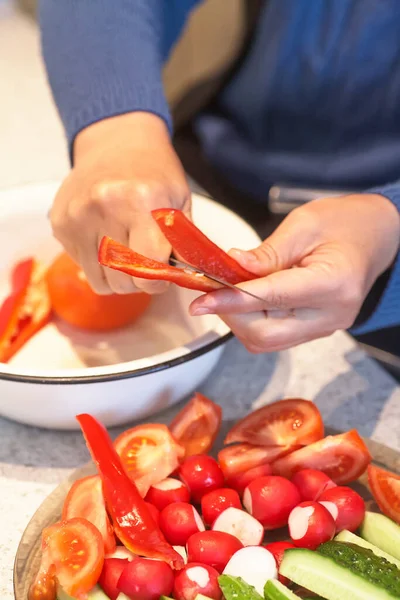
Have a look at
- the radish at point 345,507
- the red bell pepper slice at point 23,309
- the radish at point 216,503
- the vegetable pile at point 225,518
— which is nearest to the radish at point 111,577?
the vegetable pile at point 225,518

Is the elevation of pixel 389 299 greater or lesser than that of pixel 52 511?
greater

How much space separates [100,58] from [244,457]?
22.5 inches

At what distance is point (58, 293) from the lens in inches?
37.1

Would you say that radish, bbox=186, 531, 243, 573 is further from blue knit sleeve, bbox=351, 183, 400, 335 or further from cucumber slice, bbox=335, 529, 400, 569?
blue knit sleeve, bbox=351, 183, 400, 335

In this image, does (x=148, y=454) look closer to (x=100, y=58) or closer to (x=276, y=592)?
(x=276, y=592)

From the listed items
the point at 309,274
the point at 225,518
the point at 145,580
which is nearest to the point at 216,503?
the point at 225,518

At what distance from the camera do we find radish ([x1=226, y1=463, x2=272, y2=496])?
0.69 metres

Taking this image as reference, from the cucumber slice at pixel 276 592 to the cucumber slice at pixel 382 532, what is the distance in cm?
13

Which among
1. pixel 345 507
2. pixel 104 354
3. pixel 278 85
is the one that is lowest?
pixel 104 354

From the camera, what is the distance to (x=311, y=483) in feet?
2.22

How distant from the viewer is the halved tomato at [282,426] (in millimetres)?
722

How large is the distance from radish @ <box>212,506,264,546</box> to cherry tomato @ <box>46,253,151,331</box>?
1.20 ft

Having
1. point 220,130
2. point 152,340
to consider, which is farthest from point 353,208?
point 220,130

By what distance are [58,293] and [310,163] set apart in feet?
1.81
